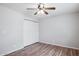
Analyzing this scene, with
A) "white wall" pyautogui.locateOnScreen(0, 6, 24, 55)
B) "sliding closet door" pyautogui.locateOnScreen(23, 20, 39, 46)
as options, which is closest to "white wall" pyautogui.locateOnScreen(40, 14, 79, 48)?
"sliding closet door" pyautogui.locateOnScreen(23, 20, 39, 46)

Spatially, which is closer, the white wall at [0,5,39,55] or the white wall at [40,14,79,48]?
the white wall at [40,14,79,48]

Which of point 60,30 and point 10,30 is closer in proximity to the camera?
point 60,30

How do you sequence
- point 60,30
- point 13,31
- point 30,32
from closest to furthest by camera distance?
point 60,30 → point 30,32 → point 13,31

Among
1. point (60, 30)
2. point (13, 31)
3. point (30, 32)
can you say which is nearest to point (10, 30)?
point (13, 31)

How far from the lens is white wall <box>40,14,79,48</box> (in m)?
2.56

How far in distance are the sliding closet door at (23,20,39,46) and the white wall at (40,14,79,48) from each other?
235mm

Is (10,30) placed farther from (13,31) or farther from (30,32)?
(30,32)

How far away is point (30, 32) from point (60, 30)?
1118 millimetres

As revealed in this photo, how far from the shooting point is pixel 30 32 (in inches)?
128

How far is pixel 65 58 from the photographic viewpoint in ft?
4.28

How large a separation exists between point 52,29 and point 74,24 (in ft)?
2.16

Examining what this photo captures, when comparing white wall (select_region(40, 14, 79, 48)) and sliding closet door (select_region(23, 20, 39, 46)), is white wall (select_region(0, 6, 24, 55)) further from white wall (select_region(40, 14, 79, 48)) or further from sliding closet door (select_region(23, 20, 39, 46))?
white wall (select_region(40, 14, 79, 48))

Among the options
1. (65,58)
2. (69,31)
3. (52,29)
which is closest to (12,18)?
(52,29)

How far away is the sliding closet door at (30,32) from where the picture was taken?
2.94 m
